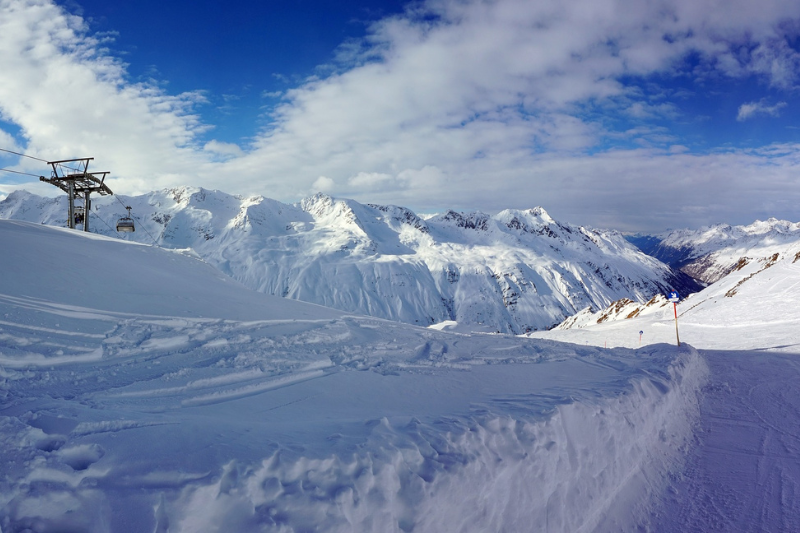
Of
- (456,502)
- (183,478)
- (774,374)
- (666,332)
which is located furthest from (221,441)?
(666,332)

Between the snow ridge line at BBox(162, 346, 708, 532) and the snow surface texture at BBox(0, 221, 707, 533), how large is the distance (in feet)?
0.07

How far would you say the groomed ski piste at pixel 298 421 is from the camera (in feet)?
12.2

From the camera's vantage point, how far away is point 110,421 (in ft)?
15.1

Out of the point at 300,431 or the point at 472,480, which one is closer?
the point at 472,480

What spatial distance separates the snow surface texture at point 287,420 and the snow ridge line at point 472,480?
0.02m

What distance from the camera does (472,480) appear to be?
4918mm

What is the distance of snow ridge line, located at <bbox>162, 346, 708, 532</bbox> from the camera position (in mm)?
3814

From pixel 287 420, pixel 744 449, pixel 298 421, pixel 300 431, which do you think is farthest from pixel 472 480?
pixel 744 449

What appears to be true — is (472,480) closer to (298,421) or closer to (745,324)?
(298,421)

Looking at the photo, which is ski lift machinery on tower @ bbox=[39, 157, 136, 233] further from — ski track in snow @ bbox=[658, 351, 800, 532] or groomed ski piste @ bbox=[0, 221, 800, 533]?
ski track in snow @ bbox=[658, 351, 800, 532]

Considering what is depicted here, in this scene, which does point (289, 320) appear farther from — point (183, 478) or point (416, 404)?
point (183, 478)

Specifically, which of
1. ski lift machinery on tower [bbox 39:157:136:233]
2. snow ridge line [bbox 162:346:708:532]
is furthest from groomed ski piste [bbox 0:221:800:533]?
ski lift machinery on tower [bbox 39:157:136:233]

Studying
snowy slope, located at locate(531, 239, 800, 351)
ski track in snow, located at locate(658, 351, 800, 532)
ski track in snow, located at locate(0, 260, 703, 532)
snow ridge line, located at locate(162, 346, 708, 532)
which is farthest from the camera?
snowy slope, located at locate(531, 239, 800, 351)

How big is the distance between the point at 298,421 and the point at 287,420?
0.53 ft
